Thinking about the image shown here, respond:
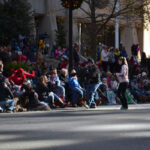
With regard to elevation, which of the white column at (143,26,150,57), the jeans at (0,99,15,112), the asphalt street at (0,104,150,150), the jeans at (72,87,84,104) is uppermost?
the white column at (143,26,150,57)

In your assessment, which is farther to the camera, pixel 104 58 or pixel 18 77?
pixel 104 58

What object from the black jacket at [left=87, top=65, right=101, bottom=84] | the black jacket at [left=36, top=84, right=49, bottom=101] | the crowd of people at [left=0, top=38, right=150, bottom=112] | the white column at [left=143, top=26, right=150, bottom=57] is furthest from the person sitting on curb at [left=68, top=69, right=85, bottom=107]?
the white column at [left=143, top=26, right=150, bottom=57]

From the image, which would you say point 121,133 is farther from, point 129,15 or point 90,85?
point 129,15

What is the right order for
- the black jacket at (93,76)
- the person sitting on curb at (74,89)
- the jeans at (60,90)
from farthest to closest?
1. the jeans at (60,90)
2. the person sitting on curb at (74,89)
3. the black jacket at (93,76)

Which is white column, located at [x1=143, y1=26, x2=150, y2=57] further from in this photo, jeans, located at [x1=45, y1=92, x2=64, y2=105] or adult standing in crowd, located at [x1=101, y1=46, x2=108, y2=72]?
jeans, located at [x1=45, y1=92, x2=64, y2=105]

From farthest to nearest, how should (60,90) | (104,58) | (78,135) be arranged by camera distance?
(104,58), (60,90), (78,135)

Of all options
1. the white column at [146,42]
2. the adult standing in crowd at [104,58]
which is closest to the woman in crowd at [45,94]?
the adult standing in crowd at [104,58]

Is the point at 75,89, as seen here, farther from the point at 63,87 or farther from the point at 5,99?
the point at 5,99

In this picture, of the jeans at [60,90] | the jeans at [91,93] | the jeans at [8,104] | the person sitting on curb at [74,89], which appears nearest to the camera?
the jeans at [8,104]

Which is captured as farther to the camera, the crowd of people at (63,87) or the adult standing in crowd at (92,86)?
the adult standing in crowd at (92,86)

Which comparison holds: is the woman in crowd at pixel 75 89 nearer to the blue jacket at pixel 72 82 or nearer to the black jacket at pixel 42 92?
the blue jacket at pixel 72 82

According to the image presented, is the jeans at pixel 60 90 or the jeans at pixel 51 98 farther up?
the jeans at pixel 60 90

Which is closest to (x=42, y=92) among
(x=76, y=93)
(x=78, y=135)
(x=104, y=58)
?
(x=76, y=93)

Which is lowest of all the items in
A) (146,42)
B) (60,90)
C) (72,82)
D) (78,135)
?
(78,135)
